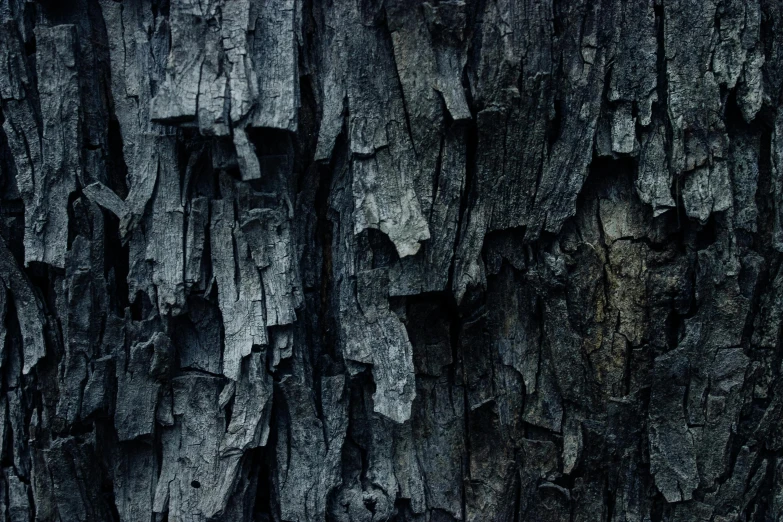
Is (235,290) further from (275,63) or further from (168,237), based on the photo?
(275,63)

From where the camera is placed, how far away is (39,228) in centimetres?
150

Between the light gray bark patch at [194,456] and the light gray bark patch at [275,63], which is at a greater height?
the light gray bark patch at [275,63]

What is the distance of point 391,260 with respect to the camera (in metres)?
1.50

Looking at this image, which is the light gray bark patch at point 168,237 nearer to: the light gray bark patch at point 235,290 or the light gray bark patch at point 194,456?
the light gray bark patch at point 235,290

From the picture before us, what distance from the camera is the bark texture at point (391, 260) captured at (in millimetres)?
1457

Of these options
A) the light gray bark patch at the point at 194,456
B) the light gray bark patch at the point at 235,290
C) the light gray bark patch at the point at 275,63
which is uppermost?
the light gray bark patch at the point at 275,63

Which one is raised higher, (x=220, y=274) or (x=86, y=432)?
(x=220, y=274)

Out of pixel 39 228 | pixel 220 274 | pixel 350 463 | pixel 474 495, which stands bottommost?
pixel 474 495

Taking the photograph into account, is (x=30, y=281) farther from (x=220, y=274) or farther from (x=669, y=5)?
(x=669, y=5)

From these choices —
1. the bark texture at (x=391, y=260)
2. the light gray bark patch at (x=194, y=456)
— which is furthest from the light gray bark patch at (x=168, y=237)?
the light gray bark patch at (x=194, y=456)

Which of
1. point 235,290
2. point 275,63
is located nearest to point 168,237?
point 235,290

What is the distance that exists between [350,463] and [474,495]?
1.07 feet

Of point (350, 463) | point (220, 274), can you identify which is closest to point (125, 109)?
point (220, 274)

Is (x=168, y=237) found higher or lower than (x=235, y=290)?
higher
